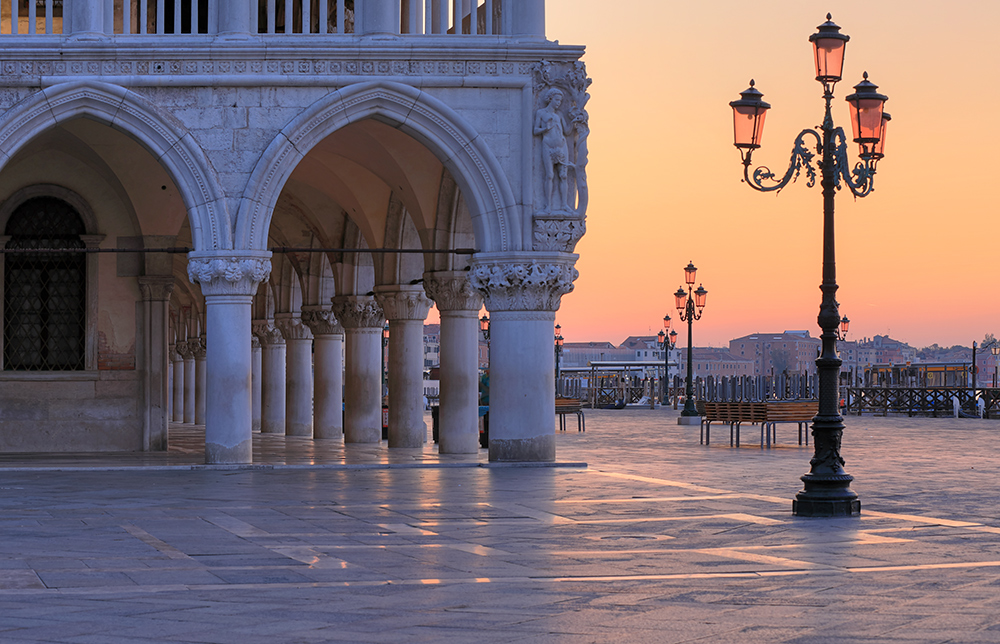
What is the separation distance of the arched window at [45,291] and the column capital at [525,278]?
790 cm

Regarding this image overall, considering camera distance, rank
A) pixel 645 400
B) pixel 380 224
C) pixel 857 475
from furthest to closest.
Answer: pixel 645 400 < pixel 380 224 < pixel 857 475

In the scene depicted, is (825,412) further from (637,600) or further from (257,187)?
(257,187)

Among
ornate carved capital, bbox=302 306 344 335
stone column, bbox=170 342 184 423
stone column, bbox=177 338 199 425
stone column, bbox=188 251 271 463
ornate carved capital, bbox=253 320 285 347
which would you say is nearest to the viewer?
stone column, bbox=188 251 271 463

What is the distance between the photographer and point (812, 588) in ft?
27.6

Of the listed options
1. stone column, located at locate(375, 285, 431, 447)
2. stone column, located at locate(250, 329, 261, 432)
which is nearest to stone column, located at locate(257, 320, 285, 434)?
stone column, located at locate(250, 329, 261, 432)

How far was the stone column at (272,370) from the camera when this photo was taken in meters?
34.8

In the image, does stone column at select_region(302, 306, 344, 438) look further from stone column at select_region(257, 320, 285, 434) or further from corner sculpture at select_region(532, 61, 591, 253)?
corner sculpture at select_region(532, 61, 591, 253)

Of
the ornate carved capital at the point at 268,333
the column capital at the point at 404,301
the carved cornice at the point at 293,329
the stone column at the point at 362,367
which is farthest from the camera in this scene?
the ornate carved capital at the point at 268,333

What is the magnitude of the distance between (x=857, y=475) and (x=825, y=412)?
486cm

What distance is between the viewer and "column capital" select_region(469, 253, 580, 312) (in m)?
19.5

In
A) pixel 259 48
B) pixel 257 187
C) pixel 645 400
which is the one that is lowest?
pixel 645 400

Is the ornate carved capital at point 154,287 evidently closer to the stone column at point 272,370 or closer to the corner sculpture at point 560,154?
the corner sculpture at point 560,154

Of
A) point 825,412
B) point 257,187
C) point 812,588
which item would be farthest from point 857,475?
point 812,588

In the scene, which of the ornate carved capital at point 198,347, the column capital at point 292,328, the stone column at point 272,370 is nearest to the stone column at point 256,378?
the stone column at point 272,370
